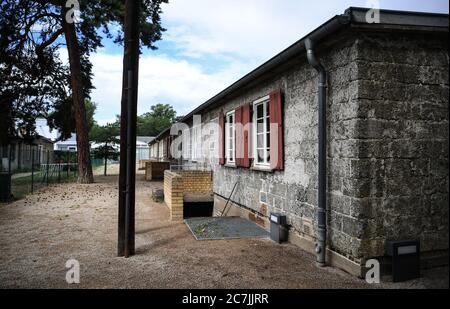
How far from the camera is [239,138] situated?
8.57m

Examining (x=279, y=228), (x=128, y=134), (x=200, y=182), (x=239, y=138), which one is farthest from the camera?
(x=200, y=182)

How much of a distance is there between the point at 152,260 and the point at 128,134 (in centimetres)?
201

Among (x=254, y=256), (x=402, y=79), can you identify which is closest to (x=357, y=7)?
(x=402, y=79)

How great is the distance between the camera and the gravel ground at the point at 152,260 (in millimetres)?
4184

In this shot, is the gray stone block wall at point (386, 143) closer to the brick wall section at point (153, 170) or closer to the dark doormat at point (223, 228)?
the dark doormat at point (223, 228)

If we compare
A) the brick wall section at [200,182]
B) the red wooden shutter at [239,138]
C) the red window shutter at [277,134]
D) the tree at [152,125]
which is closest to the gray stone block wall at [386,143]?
the red window shutter at [277,134]

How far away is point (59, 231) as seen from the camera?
23.1ft

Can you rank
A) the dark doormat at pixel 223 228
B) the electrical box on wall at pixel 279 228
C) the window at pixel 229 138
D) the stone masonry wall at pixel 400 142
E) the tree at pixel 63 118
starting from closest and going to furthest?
1. the stone masonry wall at pixel 400 142
2. the electrical box on wall at pixel 279 228
3. the dark doormat at pixel 223 228
4. the window at pixel 229 138
5. the tree at pixel 63 118

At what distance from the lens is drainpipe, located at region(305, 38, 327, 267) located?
15.8 feet

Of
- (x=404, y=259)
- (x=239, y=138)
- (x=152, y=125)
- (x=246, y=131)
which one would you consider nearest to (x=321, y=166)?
(x=404, y=259)

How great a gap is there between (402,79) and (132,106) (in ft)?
13.1

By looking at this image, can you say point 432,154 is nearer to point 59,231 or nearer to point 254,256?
point 254,256

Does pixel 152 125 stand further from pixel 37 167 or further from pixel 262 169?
pixel 262 169
